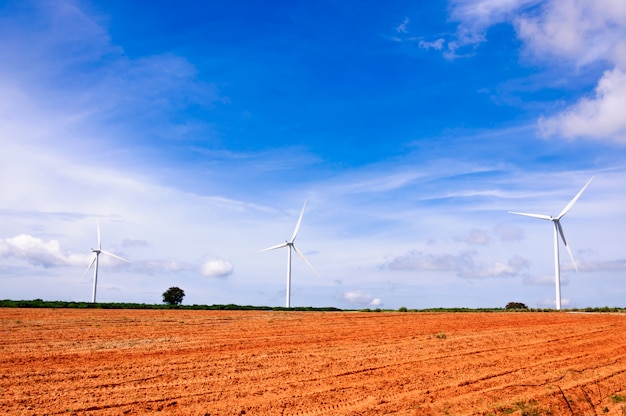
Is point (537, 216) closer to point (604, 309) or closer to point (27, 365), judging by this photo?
point (604, 309)

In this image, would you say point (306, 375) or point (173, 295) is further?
point (173, 295)

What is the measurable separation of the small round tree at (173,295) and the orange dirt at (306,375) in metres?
76.8

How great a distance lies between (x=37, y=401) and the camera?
13.5 m

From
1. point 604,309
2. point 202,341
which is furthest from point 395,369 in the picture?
point 604,309

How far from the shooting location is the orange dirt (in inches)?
535

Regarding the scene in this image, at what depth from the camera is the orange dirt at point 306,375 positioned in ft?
44.6

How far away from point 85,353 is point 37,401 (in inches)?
310

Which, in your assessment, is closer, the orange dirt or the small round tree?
the orange dirt

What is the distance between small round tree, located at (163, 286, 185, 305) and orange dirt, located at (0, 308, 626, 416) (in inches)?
3024

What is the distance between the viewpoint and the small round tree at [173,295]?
103875 mm

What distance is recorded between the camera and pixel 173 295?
105 m

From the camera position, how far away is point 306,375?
17234 mm

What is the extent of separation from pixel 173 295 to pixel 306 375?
91.5 m

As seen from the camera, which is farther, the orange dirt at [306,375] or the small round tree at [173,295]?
the small round tree at [173,295]
